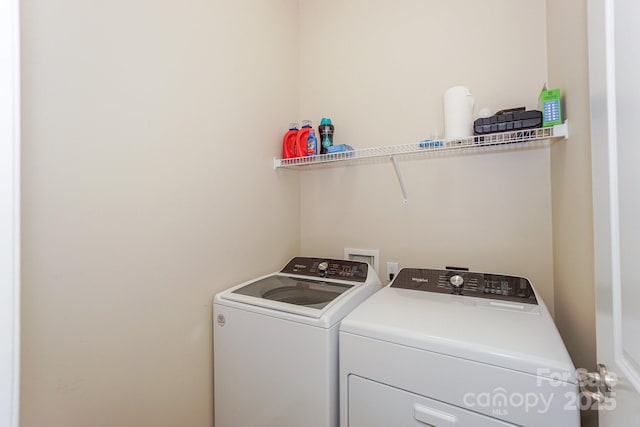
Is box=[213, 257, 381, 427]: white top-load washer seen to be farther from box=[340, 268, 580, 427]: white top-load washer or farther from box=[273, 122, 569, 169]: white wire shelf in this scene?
box=[273, 122, 569, 169]: white wire shelf

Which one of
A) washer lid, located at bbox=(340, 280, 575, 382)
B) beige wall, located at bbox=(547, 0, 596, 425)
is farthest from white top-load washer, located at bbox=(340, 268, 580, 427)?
beige wall, located at bbox=(547, 0, 596, 425)

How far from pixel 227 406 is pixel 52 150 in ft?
4.36

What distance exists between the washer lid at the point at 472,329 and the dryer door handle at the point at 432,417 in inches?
7.4

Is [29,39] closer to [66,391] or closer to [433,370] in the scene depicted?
[66,391]

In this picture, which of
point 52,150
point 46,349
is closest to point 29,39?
point 52,150

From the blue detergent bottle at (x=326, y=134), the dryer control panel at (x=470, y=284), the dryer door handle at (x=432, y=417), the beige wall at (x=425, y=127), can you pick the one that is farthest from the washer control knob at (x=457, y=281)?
the blue detergent bottle at (x=326, y=134)

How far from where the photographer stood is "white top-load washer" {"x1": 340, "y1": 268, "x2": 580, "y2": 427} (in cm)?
76

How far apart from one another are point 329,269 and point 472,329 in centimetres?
87

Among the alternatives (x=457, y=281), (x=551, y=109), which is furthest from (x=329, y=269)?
(x=551, y=109)

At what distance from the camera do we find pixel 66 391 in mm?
947

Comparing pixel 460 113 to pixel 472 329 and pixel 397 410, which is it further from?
pixel 397 410

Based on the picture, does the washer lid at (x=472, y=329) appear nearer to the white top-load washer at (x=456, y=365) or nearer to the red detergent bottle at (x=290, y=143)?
the white top-load washer at (x=456, y=365)

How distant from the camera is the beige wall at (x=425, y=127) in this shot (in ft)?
4.73

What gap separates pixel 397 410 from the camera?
3.08 feet
